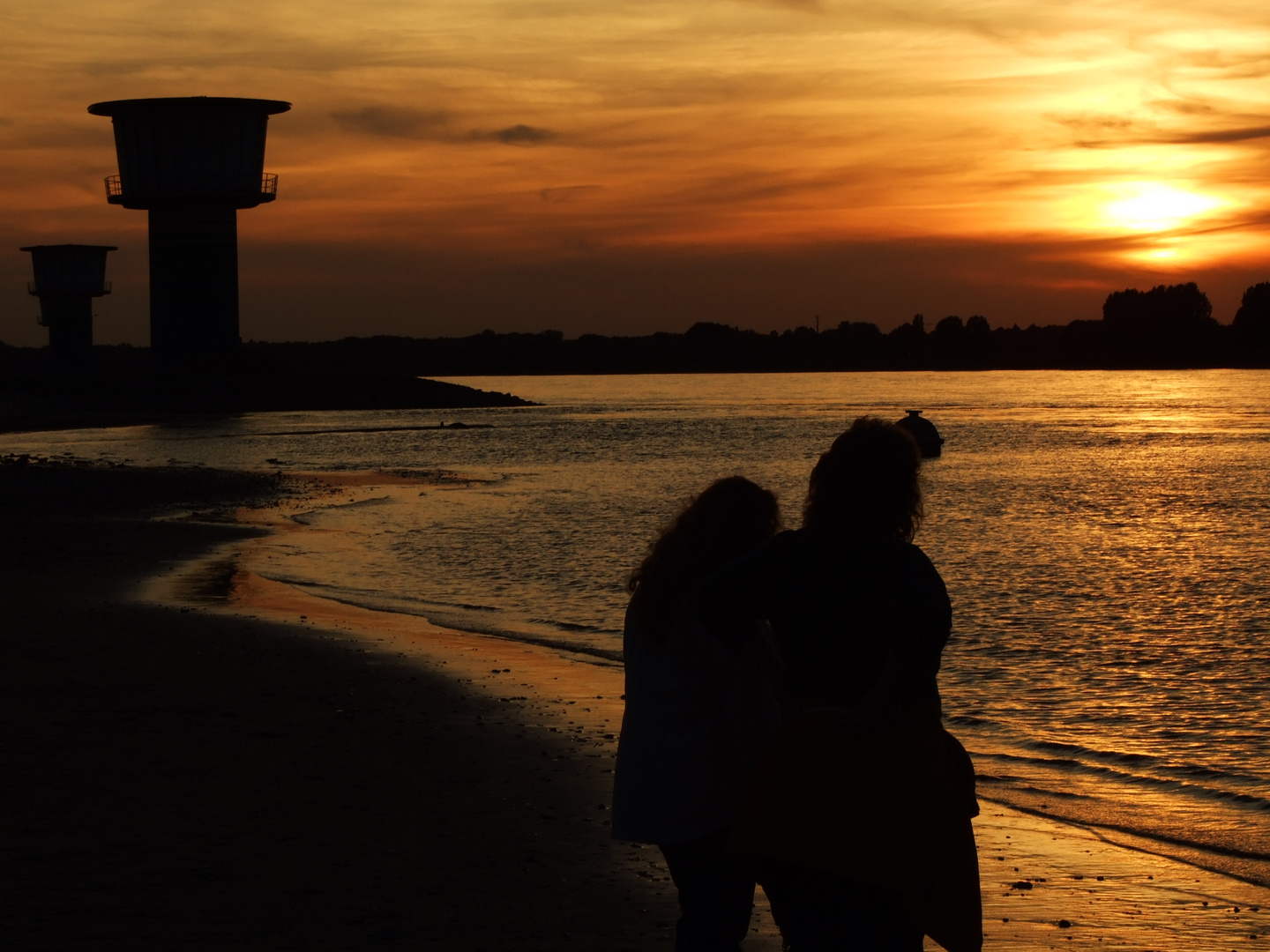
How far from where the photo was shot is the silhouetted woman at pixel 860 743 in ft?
10.4

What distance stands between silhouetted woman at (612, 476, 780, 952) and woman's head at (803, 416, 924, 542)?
0.29 metres

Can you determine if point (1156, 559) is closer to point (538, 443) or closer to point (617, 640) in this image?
point (617, 640)

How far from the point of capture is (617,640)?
1455 cm

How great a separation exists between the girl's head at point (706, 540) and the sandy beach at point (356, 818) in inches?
87.9

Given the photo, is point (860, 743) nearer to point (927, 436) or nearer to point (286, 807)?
point (286, 807)

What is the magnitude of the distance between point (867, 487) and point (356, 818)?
439 centimetres

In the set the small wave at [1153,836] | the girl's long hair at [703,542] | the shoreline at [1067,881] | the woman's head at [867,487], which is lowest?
the small wave at [1153,836]

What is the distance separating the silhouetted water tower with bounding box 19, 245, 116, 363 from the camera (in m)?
110

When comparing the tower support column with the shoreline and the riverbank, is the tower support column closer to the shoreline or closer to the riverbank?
the riverbank

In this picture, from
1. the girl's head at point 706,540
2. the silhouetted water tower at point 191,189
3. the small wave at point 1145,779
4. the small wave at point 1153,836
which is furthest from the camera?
the silhouetted water tower at point 191,189

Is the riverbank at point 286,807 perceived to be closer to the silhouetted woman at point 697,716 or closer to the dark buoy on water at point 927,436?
the silhouetted woman at point 697,716

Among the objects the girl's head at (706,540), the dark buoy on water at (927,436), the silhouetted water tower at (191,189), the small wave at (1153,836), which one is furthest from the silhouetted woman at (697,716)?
the silhouetted water tower at (191,189)

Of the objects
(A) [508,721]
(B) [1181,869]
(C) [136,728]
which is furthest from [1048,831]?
(C) [136,728]

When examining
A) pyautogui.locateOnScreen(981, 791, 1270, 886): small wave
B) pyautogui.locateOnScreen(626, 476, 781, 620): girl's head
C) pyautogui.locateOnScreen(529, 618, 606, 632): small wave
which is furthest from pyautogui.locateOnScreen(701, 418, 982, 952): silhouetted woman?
pyautogui.locateOnScreen(529, 618, 606, 632): small wave
